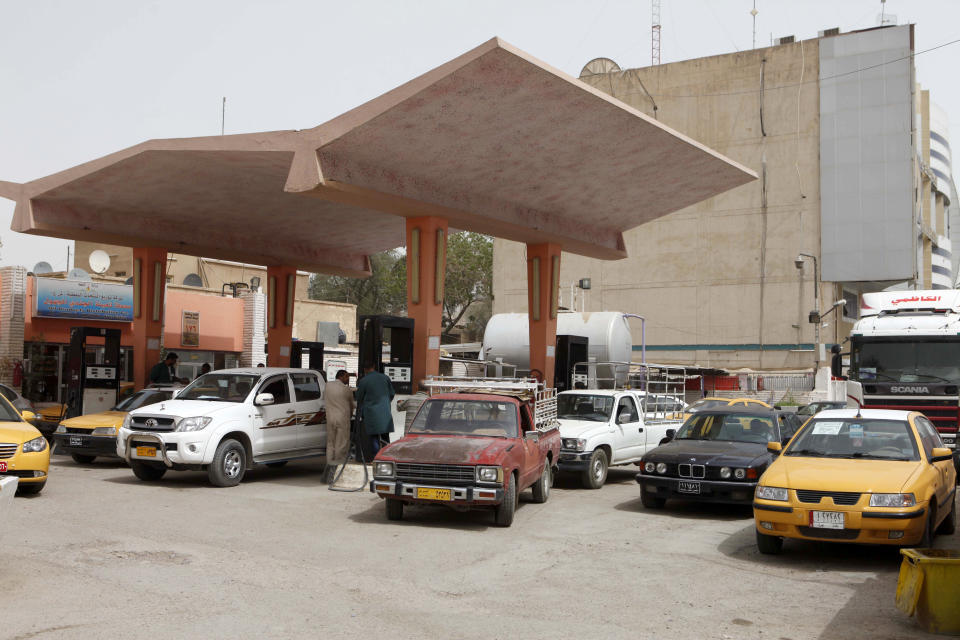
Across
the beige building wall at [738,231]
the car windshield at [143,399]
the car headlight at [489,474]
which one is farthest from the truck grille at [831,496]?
the beige building wall at [738,231]

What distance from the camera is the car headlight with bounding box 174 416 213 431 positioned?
14.1 meters

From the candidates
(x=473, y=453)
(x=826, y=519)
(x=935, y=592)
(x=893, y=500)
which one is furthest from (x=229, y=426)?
(x=935, y=592)

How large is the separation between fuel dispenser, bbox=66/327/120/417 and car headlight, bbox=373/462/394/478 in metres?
11.4

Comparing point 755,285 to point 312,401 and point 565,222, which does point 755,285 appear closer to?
point 565,222

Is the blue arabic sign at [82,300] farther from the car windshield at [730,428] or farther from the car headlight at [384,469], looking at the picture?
the car windshield at [730,428]

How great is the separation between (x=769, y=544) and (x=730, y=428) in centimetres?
423

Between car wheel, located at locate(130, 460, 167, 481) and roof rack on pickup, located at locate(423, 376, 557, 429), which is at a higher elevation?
roof rack on pickup, located at locate(423, 376, 557, 429)

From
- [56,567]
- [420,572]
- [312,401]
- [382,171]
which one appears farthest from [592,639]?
[382,171]

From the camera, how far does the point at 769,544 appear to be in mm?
9633

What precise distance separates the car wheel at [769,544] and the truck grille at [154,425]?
29.6ft

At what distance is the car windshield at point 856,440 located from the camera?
1004cm

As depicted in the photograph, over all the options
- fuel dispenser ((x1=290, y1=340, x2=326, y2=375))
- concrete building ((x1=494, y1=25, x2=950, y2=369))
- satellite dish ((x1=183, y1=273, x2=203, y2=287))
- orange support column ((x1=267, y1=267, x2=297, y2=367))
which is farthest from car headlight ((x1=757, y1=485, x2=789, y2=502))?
concrete building ((x1=494, y1=25, x2=950, y2=369))

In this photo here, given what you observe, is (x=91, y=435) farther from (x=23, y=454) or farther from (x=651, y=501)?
(x=651, y=501)

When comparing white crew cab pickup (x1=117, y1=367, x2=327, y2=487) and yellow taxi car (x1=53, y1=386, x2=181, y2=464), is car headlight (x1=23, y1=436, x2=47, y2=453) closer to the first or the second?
white crew cab pickup (x1=117, y1=367, x2=327, y2=487)
